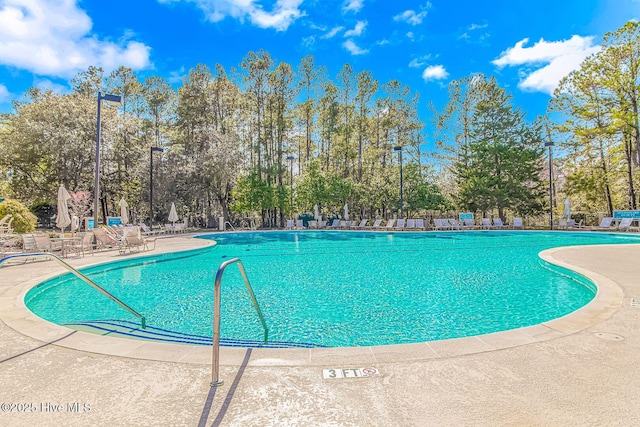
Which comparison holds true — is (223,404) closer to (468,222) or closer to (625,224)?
(625,224)

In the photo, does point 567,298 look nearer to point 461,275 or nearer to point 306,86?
point 461,275

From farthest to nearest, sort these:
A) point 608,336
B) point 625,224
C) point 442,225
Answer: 1. point 442,225
2. point 625,224
3. point 608,336

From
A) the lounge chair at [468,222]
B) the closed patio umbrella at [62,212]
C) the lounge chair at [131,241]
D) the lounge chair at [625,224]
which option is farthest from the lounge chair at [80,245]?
the lounge chair at [625,224]

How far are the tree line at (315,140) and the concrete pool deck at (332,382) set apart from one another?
18.9 metres

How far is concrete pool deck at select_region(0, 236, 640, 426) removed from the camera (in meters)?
1.89

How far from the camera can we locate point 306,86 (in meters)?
27.4

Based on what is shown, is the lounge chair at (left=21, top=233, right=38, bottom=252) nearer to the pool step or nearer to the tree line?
the pool step

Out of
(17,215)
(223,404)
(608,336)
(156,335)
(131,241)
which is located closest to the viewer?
(223,404)

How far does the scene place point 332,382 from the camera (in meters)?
2.28

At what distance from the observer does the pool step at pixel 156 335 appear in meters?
3.79

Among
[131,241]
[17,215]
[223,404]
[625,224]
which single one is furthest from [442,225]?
[17,215]

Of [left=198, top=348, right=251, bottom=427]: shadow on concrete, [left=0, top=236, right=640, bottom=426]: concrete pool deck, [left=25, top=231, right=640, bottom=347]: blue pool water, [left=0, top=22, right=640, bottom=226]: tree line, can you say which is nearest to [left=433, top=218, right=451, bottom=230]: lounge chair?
[left=0, top=22, right=640, bottom=226]: tree line

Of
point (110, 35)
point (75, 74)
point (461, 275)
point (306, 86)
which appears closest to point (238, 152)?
point (306, 86)

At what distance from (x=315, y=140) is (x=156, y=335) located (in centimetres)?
2860
